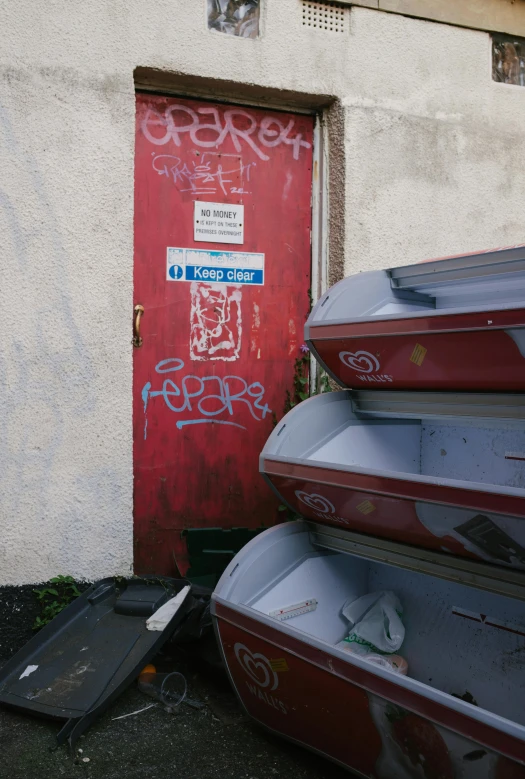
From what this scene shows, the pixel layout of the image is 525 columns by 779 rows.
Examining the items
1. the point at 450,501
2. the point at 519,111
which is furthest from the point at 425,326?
the point at 519,111

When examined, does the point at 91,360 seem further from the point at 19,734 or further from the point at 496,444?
the point at 496,444

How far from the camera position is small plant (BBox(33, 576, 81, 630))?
343 cm

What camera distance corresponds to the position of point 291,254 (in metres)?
4.00

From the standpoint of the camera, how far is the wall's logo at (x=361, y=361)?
8.48 feet

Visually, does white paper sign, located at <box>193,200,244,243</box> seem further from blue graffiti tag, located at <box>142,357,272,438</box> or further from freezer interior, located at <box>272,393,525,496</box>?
freezer interior, located at <box>272,393,525,496</box>

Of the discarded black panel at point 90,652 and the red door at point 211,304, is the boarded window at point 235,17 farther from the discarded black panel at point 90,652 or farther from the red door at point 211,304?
the discarded black panel at point 90,652

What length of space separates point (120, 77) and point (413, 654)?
9.83 feet

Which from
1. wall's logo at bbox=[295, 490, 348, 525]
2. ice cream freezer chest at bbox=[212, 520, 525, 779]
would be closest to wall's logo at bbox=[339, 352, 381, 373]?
wall's logo at bbox=[295, 490, 348, 525]

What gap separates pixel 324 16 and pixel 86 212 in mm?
1714

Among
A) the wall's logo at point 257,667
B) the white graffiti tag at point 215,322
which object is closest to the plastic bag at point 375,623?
the wall's logo at point 257,667

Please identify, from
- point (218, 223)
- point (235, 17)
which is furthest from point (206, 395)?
point (235, 17)

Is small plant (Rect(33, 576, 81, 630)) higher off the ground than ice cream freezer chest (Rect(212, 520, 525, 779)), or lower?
lower

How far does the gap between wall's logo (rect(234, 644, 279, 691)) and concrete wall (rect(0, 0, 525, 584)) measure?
1180mm

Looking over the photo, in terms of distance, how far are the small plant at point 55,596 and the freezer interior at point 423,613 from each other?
1183mm
